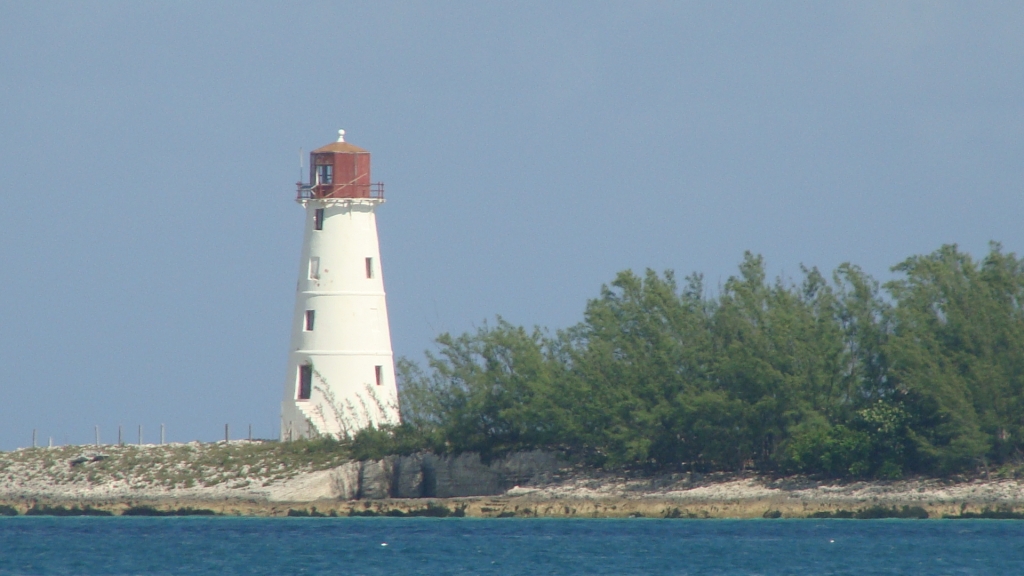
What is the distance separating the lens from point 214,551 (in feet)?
149

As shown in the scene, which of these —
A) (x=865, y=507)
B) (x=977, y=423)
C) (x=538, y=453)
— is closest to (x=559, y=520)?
(x=538, y=453)

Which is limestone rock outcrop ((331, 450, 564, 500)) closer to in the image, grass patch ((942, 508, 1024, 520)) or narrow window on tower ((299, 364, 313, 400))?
narrow window on tower ((299, 364, 313, 400))

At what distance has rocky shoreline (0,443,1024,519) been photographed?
50.6m

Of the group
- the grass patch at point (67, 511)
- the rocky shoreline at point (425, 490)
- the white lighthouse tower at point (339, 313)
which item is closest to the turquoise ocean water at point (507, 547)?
the rocky shoreline at point (425, 490)

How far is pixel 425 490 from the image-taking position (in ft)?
184

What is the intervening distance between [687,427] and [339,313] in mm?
10414

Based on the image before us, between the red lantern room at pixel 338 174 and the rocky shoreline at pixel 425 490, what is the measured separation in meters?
7.63

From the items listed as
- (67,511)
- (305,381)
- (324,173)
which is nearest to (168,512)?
(67,511)

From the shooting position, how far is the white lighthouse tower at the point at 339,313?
184 ft

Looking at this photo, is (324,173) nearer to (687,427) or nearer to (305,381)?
(305,381)

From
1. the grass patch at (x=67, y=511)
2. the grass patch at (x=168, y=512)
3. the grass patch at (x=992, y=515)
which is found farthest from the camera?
the grass patch at (x=67, y=511)

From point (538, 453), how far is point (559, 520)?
3798 millimetres

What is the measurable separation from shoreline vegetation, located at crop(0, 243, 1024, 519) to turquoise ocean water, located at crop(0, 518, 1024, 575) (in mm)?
1643

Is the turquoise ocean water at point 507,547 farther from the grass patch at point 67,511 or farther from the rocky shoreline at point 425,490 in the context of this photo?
the grass patch at point 67,511
